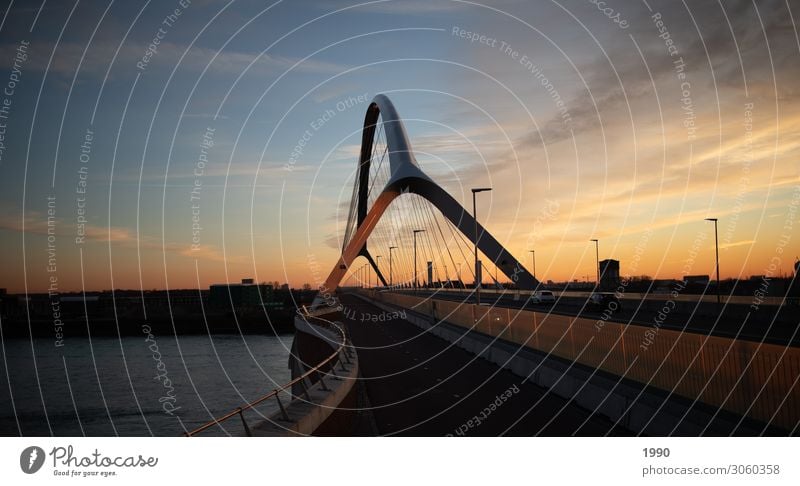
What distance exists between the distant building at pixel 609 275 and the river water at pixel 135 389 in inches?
1070

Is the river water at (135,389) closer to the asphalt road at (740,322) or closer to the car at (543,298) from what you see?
the asphalt road at (740,322)

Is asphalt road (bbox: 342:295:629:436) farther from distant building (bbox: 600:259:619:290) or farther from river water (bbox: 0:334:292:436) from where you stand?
distant building (bbox: 600:259:619:290)

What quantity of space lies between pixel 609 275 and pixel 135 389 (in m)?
39.6

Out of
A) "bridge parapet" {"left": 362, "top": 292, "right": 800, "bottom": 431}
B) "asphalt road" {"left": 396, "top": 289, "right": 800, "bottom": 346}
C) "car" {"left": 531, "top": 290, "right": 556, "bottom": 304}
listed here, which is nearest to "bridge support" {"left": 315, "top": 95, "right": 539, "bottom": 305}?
"asphalt road" {"left": 396, "top": 289, "right": 800, "bottom": 346}

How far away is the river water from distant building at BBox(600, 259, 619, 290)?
2718 cm

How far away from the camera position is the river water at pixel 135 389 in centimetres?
4041

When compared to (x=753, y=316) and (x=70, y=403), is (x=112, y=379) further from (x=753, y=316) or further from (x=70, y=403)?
(x=753, y=316)

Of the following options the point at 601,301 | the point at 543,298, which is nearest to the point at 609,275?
the point at 543,298

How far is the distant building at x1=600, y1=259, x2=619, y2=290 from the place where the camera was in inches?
2275

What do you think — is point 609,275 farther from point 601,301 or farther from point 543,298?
point 601,301

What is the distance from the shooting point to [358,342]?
106 feet

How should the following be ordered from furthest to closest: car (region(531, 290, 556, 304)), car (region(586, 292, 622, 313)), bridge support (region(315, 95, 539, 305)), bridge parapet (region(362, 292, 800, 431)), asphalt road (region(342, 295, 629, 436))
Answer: car (region(531, 290, 556, 304))
car (region(586, 292, 622, 313))
bridge support (region(315, 95, 539, 305))
asphalt road (region(342, 295, 629, 436))
bridge parapet (region(362, 292, 800, 431))

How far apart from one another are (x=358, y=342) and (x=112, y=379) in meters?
39.1
